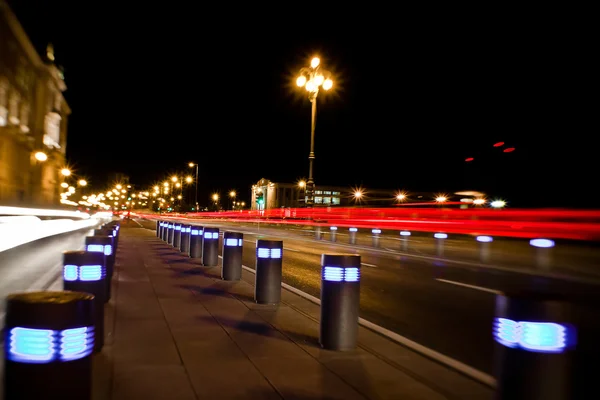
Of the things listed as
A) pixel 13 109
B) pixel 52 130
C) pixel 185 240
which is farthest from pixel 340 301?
pixel 52 130

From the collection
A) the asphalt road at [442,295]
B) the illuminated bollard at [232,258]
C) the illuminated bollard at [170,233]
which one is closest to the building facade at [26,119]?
the illuminated bollard at [170,233]

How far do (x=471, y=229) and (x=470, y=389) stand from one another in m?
19.7

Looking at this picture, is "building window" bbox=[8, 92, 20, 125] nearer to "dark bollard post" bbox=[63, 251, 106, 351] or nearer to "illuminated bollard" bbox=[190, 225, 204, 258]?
"illuminated bollard" bbox=[190, 225, 204, 258]

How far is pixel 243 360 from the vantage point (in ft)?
18.3

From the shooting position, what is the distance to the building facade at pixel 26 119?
50.3m

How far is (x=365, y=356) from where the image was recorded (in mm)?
5941

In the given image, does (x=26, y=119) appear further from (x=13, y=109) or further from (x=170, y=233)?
(x=170, y=233)

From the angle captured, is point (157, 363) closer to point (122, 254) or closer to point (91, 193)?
point (122, 254)

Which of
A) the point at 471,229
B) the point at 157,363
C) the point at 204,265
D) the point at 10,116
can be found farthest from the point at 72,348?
the point at 10,116

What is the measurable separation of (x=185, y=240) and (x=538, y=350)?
1663 cm

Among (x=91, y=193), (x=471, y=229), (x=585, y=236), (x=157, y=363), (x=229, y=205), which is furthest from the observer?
(x=91, y=193)

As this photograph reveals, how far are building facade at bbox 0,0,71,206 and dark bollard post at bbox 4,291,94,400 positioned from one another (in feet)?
125

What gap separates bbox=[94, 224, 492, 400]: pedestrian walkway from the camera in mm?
4707

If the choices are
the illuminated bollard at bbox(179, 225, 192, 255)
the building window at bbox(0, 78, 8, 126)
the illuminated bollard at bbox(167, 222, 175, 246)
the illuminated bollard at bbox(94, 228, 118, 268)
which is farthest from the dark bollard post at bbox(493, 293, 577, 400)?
the building window at bbox(0, 78, 8, 126)
